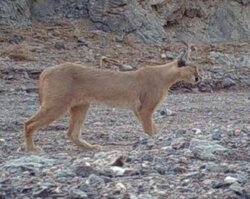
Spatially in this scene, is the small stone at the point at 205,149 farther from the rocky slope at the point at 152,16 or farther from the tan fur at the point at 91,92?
the rocky slope at the point at 152,16

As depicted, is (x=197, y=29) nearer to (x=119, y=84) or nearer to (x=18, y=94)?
(x=18, y=94)

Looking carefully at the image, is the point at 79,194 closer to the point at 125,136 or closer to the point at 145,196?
the point at 145,196

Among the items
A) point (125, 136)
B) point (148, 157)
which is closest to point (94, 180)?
point (148, 157)

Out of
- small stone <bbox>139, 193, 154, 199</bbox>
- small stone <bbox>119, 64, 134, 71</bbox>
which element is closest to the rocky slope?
small stone <bbox>119, 64, 134, 71</bbox>

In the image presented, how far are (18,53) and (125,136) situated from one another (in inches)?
324

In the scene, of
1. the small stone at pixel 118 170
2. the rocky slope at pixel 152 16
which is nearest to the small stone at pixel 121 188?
the small stone at pixel 118 170

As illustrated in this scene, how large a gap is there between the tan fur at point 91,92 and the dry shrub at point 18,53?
6.97 metres

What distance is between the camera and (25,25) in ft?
69.3

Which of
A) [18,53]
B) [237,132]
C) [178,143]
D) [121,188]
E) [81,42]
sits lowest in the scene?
[81,42]

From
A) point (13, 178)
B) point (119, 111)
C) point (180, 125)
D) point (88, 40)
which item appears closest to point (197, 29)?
point (88, 40)

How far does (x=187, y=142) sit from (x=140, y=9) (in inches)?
567

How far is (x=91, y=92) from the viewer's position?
32.9 ft

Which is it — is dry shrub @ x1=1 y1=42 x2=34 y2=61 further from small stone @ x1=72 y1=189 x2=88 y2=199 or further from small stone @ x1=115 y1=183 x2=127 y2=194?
small stone @ x1=72 y1=189 x2=88 y2=199

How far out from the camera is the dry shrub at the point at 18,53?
1812cm
